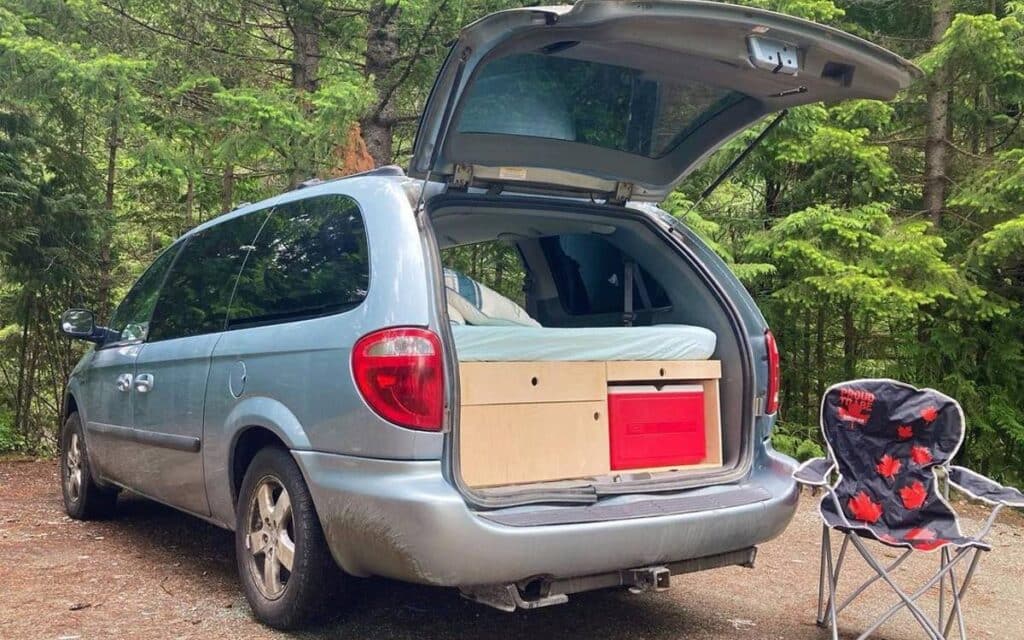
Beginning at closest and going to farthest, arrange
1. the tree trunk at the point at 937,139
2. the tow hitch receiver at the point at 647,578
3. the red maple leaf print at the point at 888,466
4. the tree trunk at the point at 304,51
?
the tow hitch receiver at the point at 647,578 < the red maple leaf print at the point at 888,466 < the tree trunk at the point at 304,51 < the tree trunk at the point at 937,139

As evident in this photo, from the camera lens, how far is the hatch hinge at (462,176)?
125 inches

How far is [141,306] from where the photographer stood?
4855 millimetres

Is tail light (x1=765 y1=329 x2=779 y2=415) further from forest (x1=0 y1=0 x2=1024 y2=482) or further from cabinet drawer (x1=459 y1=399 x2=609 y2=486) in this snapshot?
forest (x1=0 y1=0 x2=1024 y2=482)

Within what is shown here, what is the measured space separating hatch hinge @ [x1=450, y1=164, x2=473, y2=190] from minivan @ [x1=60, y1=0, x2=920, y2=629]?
17 millimetres

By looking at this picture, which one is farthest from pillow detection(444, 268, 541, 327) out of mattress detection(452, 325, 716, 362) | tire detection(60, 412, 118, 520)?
tire detection(60, 412, 118, 520)

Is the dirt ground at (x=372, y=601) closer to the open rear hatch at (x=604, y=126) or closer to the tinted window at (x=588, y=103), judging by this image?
the open rear hatch at (x=604, y=126)

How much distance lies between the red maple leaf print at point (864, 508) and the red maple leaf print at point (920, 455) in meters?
0.26

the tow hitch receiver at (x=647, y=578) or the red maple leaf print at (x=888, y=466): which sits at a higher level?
the red maple leaf print at (x=888, y=466)

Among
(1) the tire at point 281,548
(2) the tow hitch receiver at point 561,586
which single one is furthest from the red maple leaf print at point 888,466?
(1) the tire at point 281,548

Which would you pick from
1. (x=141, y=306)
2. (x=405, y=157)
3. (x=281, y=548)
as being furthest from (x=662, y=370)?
(x=405, y=157)

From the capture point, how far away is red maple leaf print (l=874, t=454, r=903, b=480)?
376cm

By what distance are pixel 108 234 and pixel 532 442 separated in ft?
23.9

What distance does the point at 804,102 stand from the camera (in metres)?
3.46

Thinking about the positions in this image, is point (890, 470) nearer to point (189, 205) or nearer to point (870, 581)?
point (870, 581)
